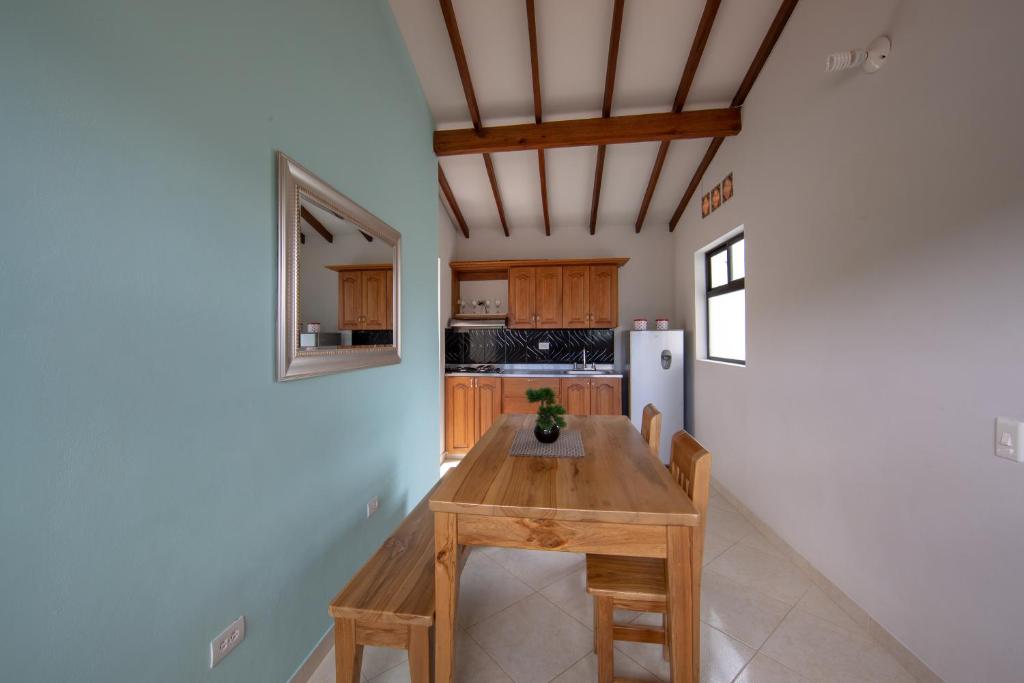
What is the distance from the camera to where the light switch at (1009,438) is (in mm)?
1114

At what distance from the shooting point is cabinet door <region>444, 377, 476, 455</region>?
13.6 feet

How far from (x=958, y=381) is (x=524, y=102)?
3.19 metres

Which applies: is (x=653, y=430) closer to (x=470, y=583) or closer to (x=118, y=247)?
(x=470, y=583)

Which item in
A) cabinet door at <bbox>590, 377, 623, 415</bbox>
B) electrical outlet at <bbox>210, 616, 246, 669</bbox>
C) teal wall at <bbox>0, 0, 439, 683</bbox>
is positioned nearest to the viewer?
teal wall at <bbox>0, 0, 439, 683</bbox>

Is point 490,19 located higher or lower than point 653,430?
higher

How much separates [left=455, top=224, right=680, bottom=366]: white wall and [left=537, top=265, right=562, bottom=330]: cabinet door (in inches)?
19.6

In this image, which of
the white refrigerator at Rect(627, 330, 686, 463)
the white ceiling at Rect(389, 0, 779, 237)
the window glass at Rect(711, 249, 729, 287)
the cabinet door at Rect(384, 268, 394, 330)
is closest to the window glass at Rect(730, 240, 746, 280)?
the window glass at Rect(711, 249, 729, 287)

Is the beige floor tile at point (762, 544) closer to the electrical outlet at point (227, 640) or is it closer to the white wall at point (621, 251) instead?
the white wall at point (621, 251)

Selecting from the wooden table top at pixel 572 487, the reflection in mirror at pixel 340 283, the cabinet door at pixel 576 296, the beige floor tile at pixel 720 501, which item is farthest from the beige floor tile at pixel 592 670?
the cabinet door at pixel 576 296

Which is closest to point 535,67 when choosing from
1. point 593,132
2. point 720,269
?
point 593,132

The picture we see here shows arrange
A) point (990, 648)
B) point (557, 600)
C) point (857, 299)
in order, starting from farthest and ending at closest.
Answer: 1. point (557, 600)
2. point (857, 299)
3. point (990, 648)

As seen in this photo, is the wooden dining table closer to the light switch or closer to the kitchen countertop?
the light switch

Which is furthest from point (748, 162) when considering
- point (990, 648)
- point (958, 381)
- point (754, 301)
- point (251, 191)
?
point (251, 191)

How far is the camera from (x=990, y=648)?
1185 millimetres
